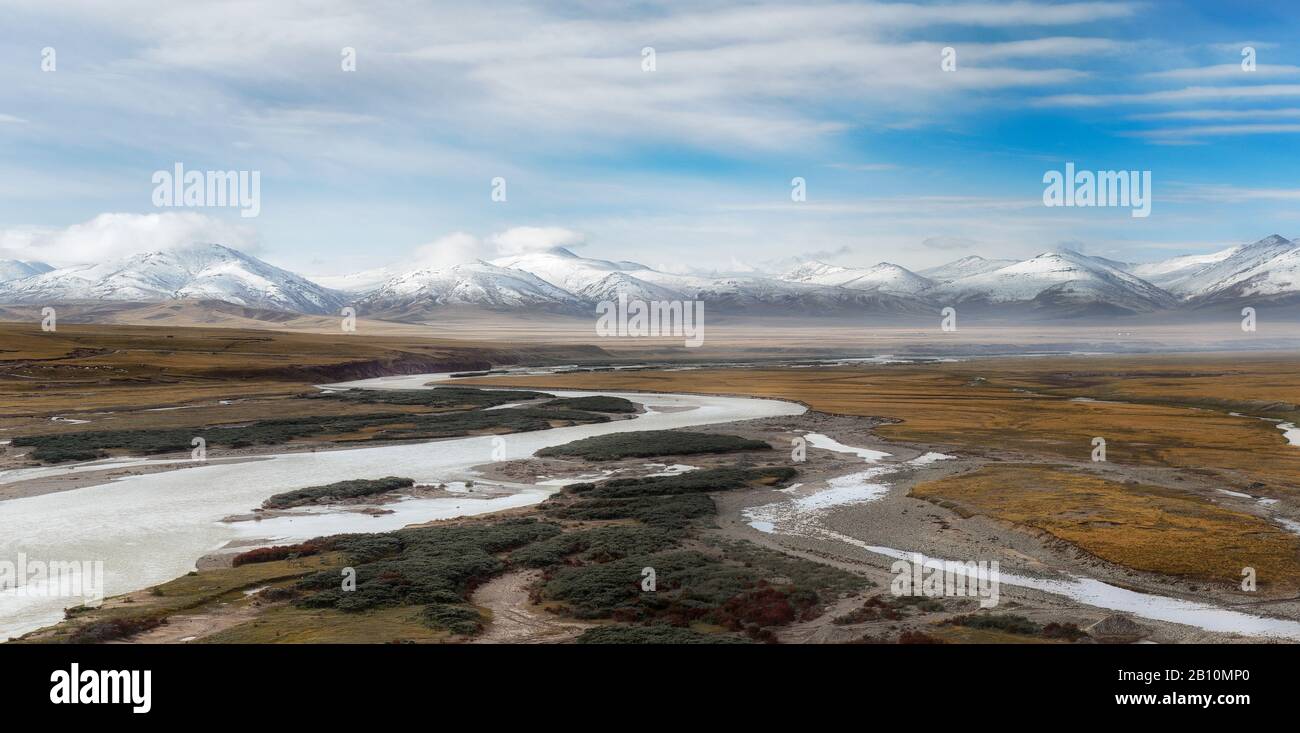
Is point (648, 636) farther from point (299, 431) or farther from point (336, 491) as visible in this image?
point (299, 431)

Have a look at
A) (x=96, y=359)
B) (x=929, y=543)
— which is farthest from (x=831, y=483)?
(x=96, y=359)

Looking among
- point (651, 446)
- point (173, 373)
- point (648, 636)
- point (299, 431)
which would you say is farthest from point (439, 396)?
point (648, 636)

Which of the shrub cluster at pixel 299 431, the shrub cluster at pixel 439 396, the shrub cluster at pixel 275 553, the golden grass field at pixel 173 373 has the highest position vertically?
the golden grass field at pixel 173 373

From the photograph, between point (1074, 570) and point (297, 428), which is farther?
point (297, 428)

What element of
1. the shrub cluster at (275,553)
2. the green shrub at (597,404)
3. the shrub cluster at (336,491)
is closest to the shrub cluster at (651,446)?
the shrub cluster at (336,491)

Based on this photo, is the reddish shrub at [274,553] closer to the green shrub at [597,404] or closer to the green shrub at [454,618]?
the green shrub at [454,618]
